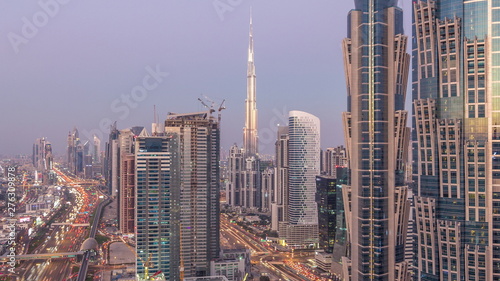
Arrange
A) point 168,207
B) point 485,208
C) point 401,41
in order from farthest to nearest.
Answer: point 168,207 → point 401,41 → point 485,208

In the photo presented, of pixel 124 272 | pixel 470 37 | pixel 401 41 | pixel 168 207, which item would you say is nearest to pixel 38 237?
pixel 124 272

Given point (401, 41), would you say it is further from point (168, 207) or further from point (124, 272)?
point (124, 272)

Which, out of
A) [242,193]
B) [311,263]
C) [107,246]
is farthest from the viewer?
[242,193]

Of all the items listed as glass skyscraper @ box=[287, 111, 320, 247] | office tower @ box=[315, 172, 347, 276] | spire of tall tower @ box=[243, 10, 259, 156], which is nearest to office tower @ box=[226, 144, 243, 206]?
spire of tall tower @ box=[243, 10, 259, 156]

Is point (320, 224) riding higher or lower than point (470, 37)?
lower

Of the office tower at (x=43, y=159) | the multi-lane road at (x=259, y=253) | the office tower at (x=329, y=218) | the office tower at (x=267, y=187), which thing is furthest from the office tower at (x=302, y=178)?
the office tower at (x=43, y=159)

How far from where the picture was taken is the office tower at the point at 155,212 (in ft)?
101

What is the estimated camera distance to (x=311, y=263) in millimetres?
45375

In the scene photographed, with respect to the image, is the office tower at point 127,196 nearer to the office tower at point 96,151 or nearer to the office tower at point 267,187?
the office tower at point 267,187

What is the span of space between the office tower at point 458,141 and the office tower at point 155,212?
17.1 m

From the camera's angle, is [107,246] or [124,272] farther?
[107,246]

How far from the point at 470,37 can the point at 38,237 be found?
45423 mm

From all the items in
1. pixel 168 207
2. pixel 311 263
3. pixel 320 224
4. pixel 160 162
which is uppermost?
pixel 160 162

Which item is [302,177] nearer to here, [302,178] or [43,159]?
[302,178]
